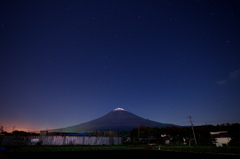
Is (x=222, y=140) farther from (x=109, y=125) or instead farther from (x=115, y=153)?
(x=109, y=125)

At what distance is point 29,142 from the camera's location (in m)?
24.6

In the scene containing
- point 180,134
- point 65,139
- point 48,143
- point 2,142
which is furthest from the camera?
point 180,134

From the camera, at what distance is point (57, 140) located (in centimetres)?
2730

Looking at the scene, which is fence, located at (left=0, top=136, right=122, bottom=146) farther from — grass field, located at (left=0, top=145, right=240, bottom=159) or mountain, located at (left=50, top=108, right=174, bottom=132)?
mountain, located at (left=50, top=108, right=174, bottom=132)

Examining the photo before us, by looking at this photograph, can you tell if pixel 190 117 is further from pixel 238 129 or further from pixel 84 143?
pixel 84 143

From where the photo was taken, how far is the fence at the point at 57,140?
2321cm

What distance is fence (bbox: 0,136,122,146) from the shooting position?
2321cm

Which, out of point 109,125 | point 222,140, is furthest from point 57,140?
point 109,125

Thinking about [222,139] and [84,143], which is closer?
[84,143]

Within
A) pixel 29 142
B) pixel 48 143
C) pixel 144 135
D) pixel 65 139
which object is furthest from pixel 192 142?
pixel 29 142

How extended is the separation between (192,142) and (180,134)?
20.8m

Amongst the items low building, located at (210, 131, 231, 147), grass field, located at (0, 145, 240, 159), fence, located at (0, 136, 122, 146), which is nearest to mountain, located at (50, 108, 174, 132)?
low building, located at (210, 131, 231, 147)

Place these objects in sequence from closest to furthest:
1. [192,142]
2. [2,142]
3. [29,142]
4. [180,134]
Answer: [2,142], [29,142], [192,142], [180,134]

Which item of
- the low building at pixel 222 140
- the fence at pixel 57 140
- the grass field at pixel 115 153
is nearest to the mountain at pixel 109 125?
the low building at pixel 222 140
